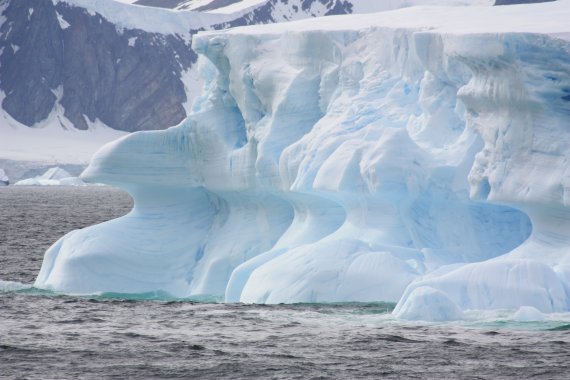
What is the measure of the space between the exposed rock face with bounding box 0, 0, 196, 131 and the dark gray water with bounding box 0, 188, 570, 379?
4902 inches

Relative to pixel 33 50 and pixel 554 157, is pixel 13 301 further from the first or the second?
pixel 33 50

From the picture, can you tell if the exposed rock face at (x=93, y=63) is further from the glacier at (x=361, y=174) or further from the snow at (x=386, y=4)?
the glacier at (x=361, y=174)

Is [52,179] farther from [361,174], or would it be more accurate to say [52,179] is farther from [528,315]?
[528,315]

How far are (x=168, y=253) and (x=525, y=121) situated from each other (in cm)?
949

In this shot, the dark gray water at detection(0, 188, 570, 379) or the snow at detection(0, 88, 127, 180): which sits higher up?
the dark gray water at detection(0, 188, 570, 379)

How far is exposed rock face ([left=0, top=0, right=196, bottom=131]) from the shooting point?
148 meters

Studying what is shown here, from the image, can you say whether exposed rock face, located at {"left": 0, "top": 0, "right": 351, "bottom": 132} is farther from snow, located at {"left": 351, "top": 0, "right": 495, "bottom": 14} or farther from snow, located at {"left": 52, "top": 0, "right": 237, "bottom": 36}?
snow, located at {"left": 351, "top": 0, "right": 495, "bottom": 14}

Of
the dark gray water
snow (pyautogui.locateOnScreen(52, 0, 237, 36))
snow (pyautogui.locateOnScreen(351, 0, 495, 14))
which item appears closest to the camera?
the dark gray water

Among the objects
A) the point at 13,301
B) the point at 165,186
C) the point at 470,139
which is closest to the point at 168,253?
the point at 165,186

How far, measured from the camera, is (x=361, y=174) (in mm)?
25375

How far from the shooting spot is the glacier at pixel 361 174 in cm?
2259

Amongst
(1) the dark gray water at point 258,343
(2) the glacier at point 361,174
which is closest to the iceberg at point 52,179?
(2) the glacier at point 361,174

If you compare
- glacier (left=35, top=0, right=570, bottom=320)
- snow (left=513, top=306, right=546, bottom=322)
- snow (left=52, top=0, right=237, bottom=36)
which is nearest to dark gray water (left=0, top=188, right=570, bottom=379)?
snow (left=513, top=306, right=546, bottom=322)

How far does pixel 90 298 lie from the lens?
86.8ft
